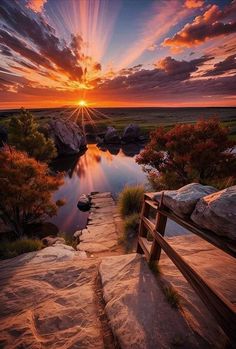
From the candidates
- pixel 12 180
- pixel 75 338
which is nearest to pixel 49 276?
pixel 75 338

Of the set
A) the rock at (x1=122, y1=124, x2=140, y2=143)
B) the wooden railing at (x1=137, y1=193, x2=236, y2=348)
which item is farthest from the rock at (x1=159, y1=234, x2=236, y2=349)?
the rock at (x1=122, y1=124, x2=140, y2=143)

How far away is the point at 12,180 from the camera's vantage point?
923 centimetres

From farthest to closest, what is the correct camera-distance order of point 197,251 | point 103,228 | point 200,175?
point 103,228, point 200,175, point 197,251

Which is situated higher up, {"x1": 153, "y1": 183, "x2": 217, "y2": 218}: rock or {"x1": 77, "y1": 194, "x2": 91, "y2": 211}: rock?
{"x1": 153, "y1": 183, "x2": 217, "y2": 218}: rock

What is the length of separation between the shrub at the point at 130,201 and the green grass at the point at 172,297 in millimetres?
6408

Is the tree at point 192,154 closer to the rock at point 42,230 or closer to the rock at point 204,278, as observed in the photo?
the rock at point 204,278

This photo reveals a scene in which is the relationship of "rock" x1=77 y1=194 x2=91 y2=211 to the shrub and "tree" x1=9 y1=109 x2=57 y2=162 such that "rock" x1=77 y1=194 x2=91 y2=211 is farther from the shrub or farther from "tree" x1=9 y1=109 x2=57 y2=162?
"tree" x1=9 y1=109 x2=57 y2=162

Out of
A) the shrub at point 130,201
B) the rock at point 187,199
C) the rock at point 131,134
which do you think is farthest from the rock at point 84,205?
the rock at point 131,134

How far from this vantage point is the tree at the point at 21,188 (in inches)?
361

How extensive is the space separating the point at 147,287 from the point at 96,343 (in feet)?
3.26

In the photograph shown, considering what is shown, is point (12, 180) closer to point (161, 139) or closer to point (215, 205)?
point (161, 139)

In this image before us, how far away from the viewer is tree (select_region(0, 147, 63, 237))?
9172mm

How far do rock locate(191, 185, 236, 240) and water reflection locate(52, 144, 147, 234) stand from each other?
34.4 ft

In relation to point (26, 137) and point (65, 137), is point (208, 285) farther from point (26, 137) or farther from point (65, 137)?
point (65, 137)
